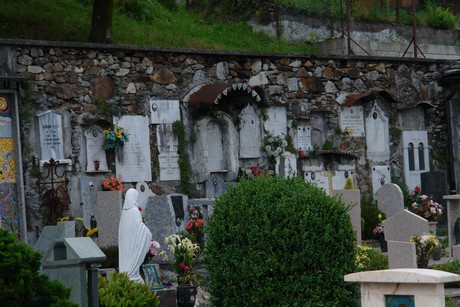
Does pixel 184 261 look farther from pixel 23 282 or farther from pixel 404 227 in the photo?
pixel 23 282

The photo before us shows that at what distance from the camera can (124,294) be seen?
439 inches

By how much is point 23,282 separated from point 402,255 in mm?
6921

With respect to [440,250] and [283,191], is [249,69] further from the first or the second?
[283,191]

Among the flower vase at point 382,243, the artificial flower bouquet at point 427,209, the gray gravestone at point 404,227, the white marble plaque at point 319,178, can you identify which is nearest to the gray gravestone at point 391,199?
the artificial flower bouquet at point 427,209

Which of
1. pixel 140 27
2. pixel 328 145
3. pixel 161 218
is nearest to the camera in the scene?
pixel 161 218

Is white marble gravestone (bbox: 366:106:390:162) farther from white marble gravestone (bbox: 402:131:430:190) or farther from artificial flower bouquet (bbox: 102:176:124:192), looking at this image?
artificial flower bouquet (bbox: 102:176:124:192)

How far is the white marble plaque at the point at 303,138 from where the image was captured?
20906 mm

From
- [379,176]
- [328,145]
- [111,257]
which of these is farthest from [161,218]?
[379,176]

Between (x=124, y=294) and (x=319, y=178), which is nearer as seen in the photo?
(x=124, y=294)

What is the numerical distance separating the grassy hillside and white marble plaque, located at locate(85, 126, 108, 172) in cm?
232

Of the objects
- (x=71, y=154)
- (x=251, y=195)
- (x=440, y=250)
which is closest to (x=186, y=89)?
(x=71, y=154)

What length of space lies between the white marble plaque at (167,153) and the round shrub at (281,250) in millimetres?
6895

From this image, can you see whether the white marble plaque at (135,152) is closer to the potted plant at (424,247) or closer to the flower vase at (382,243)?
the flower vase at (382,243)

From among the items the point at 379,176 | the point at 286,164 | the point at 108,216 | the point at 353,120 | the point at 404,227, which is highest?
the point at 353,120
